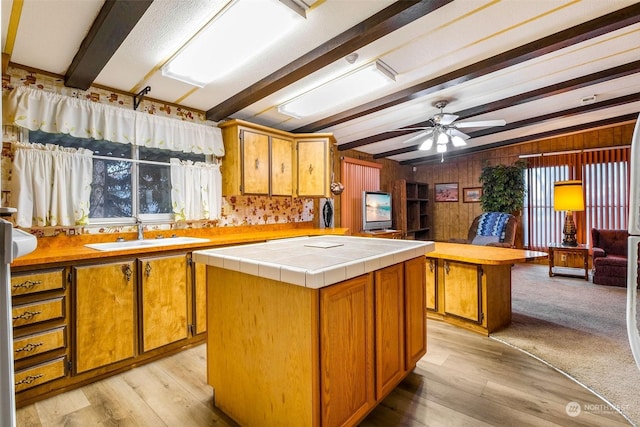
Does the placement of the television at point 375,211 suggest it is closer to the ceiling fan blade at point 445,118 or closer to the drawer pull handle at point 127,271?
the ceiling fan blade at point 445,118

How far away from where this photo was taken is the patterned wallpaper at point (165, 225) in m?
2.43

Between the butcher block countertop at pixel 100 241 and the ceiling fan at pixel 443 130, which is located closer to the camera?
the butcher block countertop at pixel 100 241

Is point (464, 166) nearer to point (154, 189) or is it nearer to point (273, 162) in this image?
point (273, 162)

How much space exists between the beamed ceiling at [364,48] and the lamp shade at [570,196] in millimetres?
1384

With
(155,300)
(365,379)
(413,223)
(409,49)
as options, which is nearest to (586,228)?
(413,223)

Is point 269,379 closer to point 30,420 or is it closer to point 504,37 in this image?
point 30,420

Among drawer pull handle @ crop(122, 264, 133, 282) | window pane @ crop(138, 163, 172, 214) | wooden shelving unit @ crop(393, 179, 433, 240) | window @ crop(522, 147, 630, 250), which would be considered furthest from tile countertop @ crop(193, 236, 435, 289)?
window @ crop(522, 147, 630, 250)

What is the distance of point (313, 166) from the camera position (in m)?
4.25

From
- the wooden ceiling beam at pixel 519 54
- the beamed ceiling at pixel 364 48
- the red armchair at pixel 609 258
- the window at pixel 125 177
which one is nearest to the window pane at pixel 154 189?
the window at pixel 125 177

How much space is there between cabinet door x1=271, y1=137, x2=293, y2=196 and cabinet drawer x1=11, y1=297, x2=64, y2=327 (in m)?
2.34

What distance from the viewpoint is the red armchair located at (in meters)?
4.41

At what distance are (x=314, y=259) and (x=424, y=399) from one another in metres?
1.18

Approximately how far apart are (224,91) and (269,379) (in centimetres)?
262

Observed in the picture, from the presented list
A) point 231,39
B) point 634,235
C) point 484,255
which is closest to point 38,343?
point 231,39
